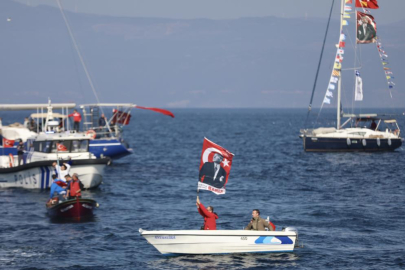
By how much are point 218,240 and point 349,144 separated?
46510mm

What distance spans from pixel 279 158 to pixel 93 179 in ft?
105

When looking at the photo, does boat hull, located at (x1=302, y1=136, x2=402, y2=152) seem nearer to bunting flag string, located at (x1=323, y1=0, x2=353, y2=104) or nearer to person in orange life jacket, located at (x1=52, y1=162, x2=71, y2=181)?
bunting flag string, located at (x1=323, y1=0, x2=353, y2=104)

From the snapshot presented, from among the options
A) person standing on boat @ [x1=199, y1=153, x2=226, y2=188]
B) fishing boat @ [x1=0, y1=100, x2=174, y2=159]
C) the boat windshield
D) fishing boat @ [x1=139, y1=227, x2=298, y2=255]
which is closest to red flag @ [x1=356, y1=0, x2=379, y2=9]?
fishing boat @ [x1=0, y1=100, x2=174, y2=159]

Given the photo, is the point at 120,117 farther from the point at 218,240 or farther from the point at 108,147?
the point at 218,240

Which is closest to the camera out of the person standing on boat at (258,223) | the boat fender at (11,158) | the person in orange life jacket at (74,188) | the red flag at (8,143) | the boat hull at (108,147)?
the person standing on boat at (258,223)

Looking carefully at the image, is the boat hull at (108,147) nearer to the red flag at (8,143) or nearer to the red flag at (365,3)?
the red flag at (8,143)

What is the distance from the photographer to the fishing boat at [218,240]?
2716cm

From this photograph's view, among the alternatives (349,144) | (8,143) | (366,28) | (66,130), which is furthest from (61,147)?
A: (366,28)

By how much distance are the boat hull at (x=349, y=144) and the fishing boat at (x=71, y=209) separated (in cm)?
4020

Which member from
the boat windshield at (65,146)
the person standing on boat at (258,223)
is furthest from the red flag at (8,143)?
the person standing on boat at (258,223)

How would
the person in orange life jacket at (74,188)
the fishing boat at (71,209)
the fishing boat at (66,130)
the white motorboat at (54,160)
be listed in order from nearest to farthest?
the fishing boat at (71,209), the person in orange life jacket at (74,188), the white motorboat at (54,160), the fishing boat at (66,130)

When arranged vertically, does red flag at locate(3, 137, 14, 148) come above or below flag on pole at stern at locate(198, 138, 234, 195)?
below

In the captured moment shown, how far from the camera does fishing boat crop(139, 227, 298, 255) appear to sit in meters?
27.2

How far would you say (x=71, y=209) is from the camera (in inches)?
1399
